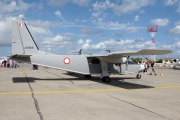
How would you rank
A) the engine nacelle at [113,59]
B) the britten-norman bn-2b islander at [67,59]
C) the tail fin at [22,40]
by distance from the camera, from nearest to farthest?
the tail fin at [22,40]
the britten-norman bn-2b islander at [67,59]
the engine nacelle at [113,59]

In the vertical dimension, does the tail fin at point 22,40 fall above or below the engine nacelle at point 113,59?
above

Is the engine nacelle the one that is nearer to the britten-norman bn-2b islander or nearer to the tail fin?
the britten-norman bn-2b islander

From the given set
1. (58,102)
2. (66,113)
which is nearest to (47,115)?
(66,113)

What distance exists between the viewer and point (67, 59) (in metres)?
19.5

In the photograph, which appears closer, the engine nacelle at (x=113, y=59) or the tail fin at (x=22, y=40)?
the tail fin at (x=22, y=40)

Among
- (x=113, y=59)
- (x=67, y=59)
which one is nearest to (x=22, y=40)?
(x=67, y=59)

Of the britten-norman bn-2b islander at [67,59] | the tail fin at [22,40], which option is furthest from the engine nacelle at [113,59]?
the tail fin at [22,40]

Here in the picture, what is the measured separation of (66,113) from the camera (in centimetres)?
786

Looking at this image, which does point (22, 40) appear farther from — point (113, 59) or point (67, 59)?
point (113, 59)

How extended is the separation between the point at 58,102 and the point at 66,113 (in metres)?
2.14

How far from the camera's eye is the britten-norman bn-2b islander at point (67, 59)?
58.1ft

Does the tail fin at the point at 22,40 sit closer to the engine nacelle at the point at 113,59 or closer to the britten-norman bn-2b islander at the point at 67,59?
the britten-norman bn-2b islander at the point at 67,59

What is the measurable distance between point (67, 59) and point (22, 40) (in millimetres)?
4153

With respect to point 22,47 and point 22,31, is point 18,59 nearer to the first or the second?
point 22,47
